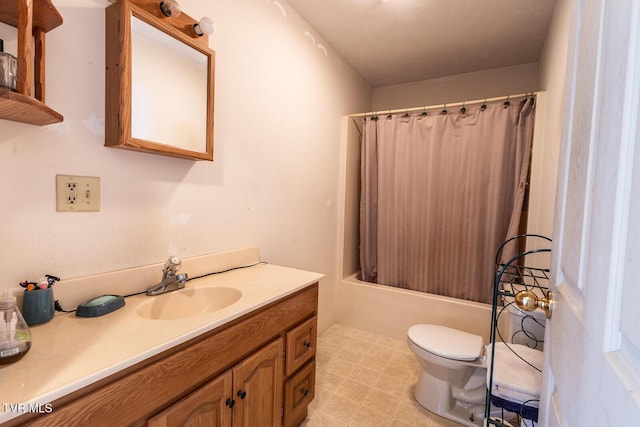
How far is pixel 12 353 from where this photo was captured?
663mm

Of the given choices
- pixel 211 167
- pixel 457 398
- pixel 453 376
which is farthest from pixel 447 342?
pixel 211 167

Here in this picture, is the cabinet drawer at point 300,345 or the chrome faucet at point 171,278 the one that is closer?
the chrome faucet at point 171,278

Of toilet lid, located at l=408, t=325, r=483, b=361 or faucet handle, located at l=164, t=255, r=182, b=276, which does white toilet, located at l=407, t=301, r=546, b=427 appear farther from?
faucet handle, located at l=164, t=255, r=182, b=276

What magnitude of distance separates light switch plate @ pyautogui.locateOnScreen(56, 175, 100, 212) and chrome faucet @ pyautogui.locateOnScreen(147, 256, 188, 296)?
0.33 metres

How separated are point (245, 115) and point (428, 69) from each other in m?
1.98

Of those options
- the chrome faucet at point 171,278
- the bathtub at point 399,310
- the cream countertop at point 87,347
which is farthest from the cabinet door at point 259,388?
the bathtub at point 399,310

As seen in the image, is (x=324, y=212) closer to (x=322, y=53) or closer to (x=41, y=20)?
(x=322, y=53)

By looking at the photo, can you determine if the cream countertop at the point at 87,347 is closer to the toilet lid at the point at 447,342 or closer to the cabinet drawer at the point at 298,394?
the cabinet drawer at the point at 298,394

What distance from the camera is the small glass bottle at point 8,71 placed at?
0.73m

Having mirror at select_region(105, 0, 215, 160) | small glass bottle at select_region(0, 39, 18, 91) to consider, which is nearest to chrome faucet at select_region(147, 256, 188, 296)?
mirror at select_region(105, 0, 215, 160)

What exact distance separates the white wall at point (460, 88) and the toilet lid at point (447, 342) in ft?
7.24

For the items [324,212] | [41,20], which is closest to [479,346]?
[324,212]

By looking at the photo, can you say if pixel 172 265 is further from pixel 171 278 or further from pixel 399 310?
pixel 399 310

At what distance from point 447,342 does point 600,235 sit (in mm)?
1494
